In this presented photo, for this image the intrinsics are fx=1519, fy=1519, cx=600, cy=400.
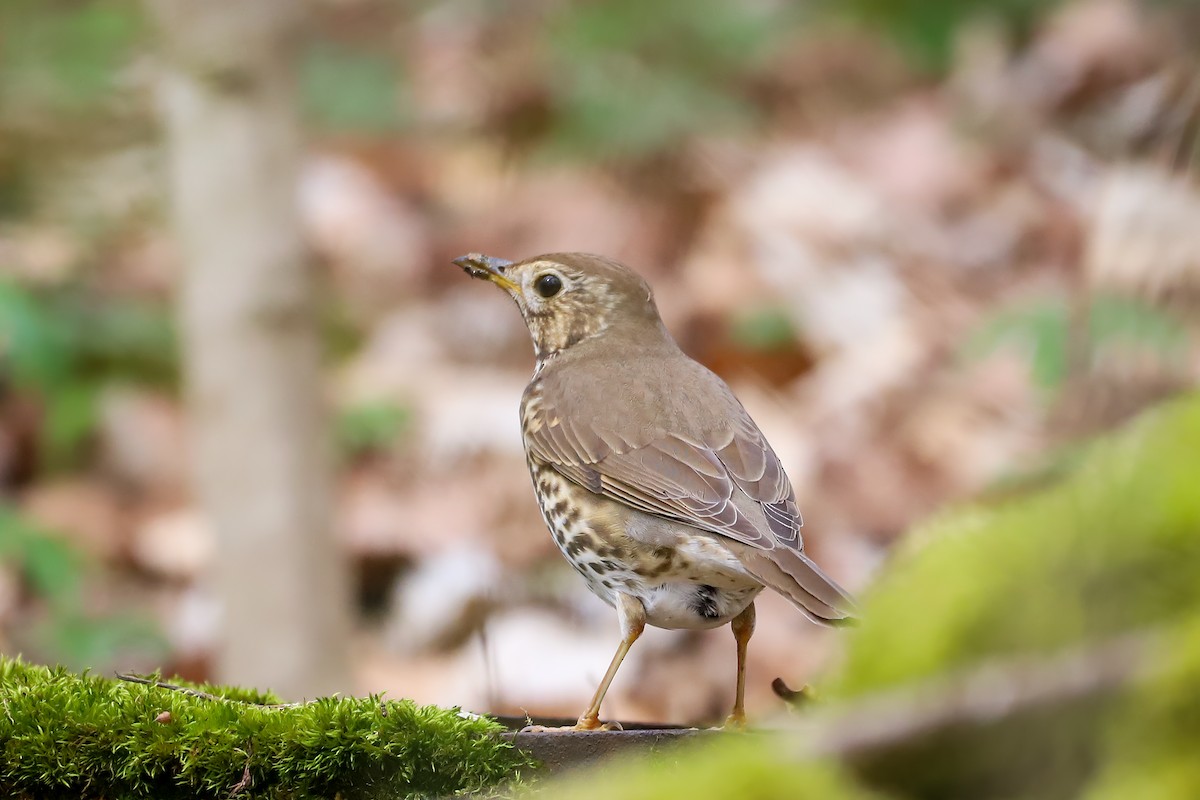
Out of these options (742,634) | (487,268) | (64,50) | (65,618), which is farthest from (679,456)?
(64,50)

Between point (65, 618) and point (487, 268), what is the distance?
3.19 metres

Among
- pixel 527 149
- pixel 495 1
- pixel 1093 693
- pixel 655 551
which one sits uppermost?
pixel 495 1

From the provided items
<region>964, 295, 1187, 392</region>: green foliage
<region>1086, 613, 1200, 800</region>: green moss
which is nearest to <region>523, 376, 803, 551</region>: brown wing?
<region>1086, 613, 1200, 800</region>: green moss

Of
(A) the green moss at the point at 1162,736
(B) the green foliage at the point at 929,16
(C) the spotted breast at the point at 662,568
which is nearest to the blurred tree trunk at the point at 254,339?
(C) the spotted breast at the point at 662,568

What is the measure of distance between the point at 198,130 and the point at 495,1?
6.94 m

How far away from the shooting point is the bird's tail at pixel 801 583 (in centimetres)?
265

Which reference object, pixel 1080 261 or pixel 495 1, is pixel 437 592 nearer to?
pixel 1080 261

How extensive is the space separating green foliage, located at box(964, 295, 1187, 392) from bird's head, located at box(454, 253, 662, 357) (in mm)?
1866

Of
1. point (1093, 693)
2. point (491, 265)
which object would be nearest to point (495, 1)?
point (491, 265)

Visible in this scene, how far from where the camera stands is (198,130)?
5129 millimetres

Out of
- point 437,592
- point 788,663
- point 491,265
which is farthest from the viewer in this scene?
point 437,592

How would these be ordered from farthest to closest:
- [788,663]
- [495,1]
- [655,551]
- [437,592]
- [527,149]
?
1. [495,1]
2. [527,149]
3. [437,592]
4. [788,663]
5. [655,551]

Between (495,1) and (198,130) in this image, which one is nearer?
(198,130)

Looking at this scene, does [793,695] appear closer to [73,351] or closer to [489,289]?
[73,351]
